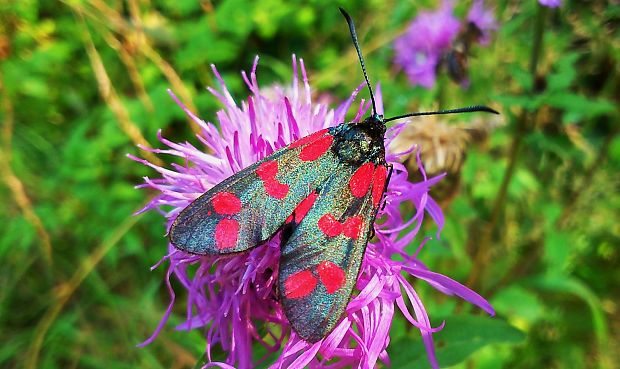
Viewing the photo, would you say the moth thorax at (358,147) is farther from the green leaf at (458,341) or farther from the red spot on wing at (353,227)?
the green leaf at (458,341)

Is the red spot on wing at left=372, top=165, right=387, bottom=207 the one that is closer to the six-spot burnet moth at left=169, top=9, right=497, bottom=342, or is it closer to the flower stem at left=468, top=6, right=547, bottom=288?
the six-spot burnet moth at left=169, top=9, right=497, bottom=342

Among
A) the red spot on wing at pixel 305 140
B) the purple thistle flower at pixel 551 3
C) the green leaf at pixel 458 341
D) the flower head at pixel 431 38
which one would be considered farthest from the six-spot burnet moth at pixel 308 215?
the flower head at pixel 431 38

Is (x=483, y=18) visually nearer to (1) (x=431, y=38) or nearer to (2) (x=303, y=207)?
(1) (x=431, y=38)

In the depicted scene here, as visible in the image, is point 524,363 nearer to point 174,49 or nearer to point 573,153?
point 573,153

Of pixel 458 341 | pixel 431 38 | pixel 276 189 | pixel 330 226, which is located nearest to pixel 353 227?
pixel 330 226

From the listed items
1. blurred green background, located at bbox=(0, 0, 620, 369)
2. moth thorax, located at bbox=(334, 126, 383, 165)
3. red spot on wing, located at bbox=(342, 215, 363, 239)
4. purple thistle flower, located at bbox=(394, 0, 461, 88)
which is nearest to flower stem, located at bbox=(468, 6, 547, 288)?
blurred green background, located at bbox=(0, 0, 620, 369)

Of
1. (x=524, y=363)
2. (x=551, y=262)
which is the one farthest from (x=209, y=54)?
(x=524, y=363)
